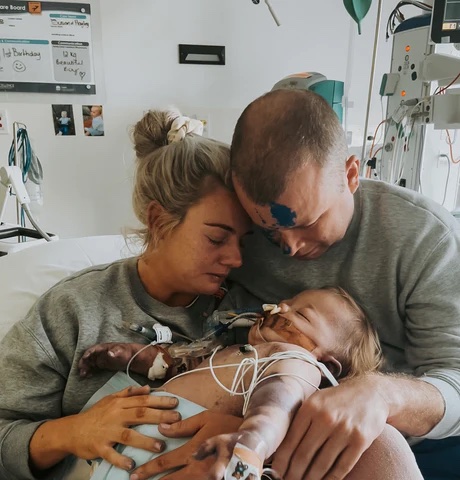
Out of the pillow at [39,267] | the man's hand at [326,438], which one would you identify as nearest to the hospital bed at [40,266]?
the pillow at [39,267]

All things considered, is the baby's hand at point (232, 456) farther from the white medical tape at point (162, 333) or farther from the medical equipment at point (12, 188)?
the medical equipment at point (12, 188)

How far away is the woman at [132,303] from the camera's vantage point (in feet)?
3.21

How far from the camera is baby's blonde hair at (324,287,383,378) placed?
1163 mm

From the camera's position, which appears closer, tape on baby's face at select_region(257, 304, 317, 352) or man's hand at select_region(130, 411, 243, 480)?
man's hand at select_region(130, 411, 243, 480)

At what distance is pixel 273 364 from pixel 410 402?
0.29 metres

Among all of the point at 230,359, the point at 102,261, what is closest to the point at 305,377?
the point at 230,359

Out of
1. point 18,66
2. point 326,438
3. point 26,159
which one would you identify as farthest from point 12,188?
point 326,438

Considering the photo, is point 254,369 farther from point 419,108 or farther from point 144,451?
point 419,108

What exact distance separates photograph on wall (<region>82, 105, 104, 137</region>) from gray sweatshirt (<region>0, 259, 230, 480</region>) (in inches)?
77.3

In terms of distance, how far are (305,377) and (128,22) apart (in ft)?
8.84

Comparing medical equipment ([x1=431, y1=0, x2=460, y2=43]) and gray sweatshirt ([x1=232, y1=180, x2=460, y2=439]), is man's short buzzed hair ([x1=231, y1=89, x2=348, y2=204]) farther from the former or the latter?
medical equipment ([x1=431, y1=0, x2=460, y2=43])

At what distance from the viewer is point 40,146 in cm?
298

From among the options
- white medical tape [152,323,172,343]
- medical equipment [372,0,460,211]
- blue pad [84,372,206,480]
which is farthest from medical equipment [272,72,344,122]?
blue pad [84,372,206,480]

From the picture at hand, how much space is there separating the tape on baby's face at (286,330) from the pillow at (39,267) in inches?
23.1
